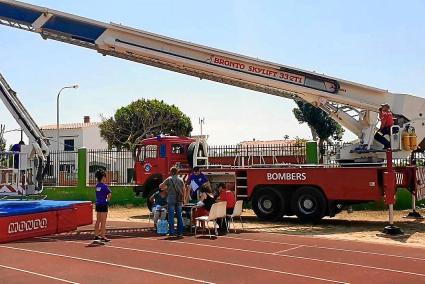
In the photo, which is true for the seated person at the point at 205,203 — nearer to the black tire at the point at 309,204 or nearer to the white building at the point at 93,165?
the black tire at the point at 309,204

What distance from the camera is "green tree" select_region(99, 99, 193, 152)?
170 feet

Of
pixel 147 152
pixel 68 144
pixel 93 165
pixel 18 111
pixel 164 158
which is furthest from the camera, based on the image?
pixel 68 144

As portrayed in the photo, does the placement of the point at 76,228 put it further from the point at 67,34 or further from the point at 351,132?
the point at 351,132

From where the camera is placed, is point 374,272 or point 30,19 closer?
point 374,272

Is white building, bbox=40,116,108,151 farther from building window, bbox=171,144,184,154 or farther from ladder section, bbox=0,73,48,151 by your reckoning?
ladder section, bbox=0,73,48,151

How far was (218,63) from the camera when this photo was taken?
1594 centimetres

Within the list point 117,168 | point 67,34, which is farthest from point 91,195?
point 67,34

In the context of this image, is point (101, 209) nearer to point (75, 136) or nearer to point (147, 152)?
point (147, 152)

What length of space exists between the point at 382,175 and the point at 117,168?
563 inches

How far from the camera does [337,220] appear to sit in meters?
17.0

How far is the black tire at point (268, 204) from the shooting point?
16.3m

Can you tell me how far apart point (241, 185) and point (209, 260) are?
24.6 feet

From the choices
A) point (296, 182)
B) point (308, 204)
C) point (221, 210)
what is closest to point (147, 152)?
point (296, 182)

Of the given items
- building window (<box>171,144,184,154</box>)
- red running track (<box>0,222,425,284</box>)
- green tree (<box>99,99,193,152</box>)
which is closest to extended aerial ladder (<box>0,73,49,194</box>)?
building window (<box>171,144,184,154</box>)
